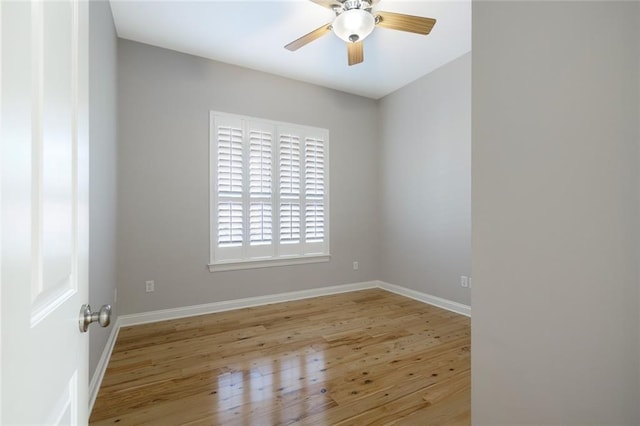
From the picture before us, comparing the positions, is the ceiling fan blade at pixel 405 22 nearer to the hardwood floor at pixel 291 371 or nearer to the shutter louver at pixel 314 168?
the shutter louver at pixel 314 168

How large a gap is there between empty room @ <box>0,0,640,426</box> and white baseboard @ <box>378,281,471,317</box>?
0.08 feet

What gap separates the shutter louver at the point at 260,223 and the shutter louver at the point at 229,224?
15cm

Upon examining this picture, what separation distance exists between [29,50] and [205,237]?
10.5 ft

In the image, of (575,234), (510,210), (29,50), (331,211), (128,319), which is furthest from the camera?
(331,211)

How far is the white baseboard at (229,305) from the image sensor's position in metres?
3.20

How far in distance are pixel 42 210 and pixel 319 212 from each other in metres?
3.79

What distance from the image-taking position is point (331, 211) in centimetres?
441

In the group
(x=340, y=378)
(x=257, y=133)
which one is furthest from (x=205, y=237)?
(x=340, y=378)

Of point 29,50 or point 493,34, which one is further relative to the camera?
point 493,34

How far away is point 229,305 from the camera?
12.0 feet

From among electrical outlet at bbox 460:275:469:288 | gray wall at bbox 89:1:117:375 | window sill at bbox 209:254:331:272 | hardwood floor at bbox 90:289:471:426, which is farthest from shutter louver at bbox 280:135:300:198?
electrical outlet at bbox 460:275:469:288

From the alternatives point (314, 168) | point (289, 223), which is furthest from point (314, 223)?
point (314, 168)

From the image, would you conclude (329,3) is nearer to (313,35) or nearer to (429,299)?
(313,35)

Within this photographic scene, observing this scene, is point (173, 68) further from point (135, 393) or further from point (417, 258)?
point (417, 258)
